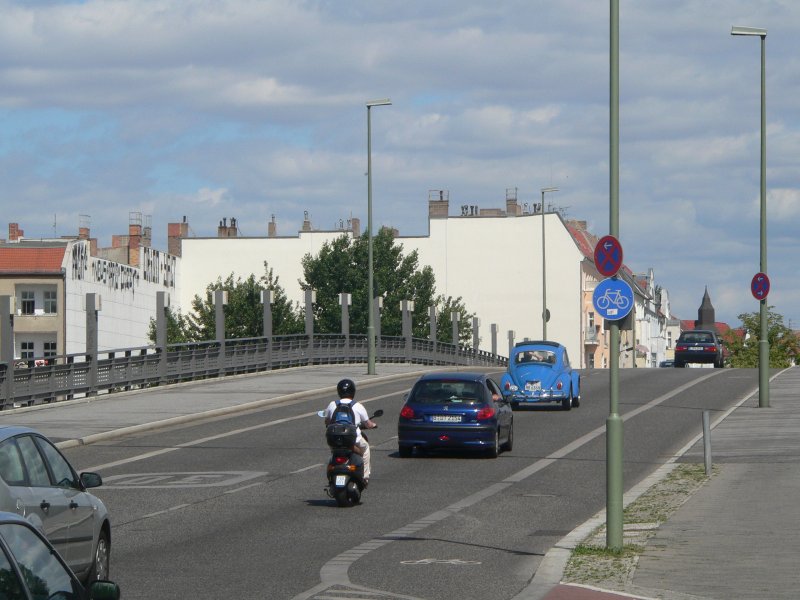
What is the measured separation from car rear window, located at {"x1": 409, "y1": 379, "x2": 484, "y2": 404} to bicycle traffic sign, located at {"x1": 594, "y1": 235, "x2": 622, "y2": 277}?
10505 millimetres

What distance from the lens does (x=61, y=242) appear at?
321 ft

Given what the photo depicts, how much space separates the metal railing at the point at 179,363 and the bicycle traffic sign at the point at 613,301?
70.1ft

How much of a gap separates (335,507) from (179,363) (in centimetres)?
2571

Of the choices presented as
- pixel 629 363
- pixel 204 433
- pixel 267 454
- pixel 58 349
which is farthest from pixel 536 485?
pixel 629 363

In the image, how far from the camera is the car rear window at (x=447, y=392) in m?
24.0

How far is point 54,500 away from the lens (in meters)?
10.1

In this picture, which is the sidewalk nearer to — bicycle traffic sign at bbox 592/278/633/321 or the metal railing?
bicycle traffic sign at bbox 592/278/633/321

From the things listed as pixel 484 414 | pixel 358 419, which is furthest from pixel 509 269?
pixel 358 419

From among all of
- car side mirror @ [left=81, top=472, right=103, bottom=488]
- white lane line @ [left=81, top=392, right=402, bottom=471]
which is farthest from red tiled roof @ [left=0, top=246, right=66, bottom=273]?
car side mirror @ [left=81, top=472, right=103, bottom=488]

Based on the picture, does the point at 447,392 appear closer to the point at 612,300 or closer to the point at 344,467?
the point at 344,467

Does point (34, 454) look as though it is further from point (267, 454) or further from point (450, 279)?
point (450, 279)

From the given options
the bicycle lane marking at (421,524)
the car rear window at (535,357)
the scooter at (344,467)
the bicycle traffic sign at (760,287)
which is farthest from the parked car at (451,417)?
the car rear window at (535,357)

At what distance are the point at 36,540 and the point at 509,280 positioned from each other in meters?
113

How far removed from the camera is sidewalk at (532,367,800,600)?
10.8m
